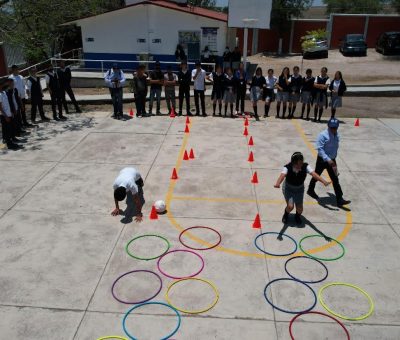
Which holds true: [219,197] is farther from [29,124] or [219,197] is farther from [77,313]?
[29,124]

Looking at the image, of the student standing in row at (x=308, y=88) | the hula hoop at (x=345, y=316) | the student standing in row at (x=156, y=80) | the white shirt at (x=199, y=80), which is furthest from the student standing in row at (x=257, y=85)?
the hula hoop at (x=345, y=316)

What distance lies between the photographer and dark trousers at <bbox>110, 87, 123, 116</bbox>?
49.9 feet

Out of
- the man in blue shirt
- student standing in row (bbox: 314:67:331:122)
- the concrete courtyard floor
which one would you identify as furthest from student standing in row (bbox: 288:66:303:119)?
the man in blue shirt

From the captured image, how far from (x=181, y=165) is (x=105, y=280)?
17.0ft

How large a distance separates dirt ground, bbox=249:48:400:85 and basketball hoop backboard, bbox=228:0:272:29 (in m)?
6.42

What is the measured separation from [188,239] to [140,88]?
905 cm

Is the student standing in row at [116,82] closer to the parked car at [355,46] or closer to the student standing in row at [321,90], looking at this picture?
the student standing in row at [321,90]

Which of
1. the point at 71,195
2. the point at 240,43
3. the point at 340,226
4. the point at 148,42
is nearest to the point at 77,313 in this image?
the point at 71,195

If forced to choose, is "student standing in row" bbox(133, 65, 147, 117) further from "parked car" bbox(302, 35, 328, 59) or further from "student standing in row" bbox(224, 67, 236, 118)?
"parked car" bbox(302, 35, 328, 59)

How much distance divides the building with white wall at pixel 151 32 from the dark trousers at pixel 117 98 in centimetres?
1114

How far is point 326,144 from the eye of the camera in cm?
885

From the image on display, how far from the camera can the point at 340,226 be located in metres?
8.29

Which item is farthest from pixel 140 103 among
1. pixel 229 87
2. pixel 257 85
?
pixel 257 85

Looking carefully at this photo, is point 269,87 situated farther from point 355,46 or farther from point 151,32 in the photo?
point 355,46
